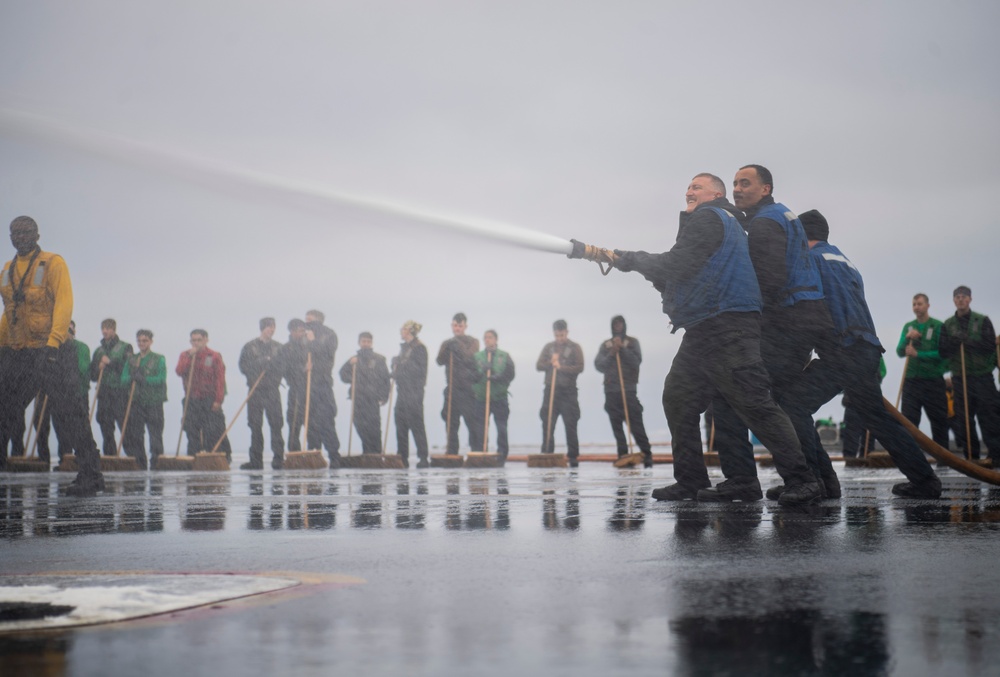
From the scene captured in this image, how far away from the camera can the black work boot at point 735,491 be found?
6.88m

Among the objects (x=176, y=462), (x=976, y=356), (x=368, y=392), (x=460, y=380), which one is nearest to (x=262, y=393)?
(x=368, y=392)

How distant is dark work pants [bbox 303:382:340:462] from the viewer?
1708 cm

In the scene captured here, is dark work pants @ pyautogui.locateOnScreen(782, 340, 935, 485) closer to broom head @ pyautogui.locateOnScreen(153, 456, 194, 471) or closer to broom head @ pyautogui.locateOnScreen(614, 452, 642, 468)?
broom head @ pyautogui.locateOnScreen(614, 452, 642, 468)

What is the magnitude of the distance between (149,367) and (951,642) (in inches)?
629

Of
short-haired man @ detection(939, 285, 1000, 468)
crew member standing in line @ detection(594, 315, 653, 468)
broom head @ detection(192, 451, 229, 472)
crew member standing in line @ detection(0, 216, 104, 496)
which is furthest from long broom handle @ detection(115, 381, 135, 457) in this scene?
short-haired man @ detection(939, 285, 1000, 468)

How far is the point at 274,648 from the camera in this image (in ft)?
7.96

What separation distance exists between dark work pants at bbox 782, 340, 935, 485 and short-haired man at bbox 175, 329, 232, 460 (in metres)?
11.6

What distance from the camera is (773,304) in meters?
7.00

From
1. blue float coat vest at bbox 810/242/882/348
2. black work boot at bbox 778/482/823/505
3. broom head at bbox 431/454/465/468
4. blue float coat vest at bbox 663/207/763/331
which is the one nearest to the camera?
black work boot at bbox 778/482/823/505

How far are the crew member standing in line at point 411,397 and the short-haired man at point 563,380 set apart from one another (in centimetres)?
195

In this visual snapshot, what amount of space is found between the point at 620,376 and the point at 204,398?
248 inches

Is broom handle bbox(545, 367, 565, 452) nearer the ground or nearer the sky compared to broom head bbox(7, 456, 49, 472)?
nearer the sky

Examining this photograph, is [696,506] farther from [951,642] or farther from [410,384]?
[410,384]

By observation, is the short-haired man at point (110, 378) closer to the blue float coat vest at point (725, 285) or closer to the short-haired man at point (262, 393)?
the short-haired man at point (262, 393)
